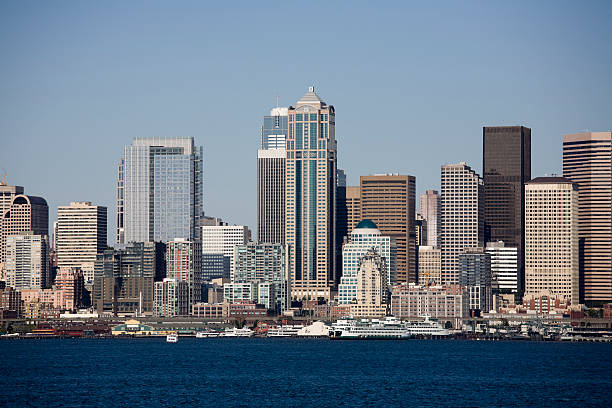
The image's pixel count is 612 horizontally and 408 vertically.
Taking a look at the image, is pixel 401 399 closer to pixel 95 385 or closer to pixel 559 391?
pixel 559 391

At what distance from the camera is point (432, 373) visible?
7461 inches

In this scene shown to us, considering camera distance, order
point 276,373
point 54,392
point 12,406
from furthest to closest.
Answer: point 276,373 → point 54,392 → point 12,406

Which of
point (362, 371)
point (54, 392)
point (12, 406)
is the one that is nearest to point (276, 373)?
point (362, 371)

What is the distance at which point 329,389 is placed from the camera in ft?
531

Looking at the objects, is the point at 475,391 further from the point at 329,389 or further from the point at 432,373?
the point at 432,373

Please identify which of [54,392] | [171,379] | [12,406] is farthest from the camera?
[171,379]

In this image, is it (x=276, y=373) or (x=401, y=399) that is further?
(x=276, y=373)

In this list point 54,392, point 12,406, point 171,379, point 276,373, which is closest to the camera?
point 12,406

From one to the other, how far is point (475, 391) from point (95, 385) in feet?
153

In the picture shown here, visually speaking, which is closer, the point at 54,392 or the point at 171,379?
the point at 54,392

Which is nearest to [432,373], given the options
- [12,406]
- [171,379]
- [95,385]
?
[171,379]

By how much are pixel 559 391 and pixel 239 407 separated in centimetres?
4161

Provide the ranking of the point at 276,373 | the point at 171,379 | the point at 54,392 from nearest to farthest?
the point at 54,392, the point at 171,379, the point at 276,373

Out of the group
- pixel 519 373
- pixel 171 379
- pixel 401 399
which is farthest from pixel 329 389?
pixel 519 373
